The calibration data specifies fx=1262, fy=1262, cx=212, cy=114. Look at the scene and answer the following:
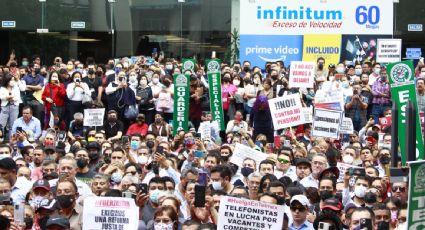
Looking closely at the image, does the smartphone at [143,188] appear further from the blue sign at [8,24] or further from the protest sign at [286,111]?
the blue sign at [8,24]

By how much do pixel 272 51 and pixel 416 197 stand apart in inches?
785

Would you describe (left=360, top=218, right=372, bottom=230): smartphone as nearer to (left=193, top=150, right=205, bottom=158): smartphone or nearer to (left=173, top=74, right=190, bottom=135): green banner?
(left=193, top=150, right=205, bottom=158): smartphone

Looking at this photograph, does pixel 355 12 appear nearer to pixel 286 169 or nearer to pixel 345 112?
pixel 345 112

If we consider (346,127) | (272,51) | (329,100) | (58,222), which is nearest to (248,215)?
(58,222)

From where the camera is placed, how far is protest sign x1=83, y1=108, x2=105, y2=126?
69.4 feet

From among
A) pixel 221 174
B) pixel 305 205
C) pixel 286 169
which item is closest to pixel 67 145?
pixel 286 169

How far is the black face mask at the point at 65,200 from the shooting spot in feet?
37.6

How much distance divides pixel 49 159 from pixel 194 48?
17.0 m

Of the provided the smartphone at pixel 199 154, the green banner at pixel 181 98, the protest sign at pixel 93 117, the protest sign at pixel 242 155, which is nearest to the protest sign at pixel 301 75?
the green banner at pixel 181 98

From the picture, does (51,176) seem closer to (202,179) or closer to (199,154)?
(202,179)

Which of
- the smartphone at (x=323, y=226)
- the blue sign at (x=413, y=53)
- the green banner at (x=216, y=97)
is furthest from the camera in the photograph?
the blue sign at (x=413, y=53)

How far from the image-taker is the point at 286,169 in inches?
608

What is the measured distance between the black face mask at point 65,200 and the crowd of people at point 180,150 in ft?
0.04

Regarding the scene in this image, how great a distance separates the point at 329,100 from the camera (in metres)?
21.5
